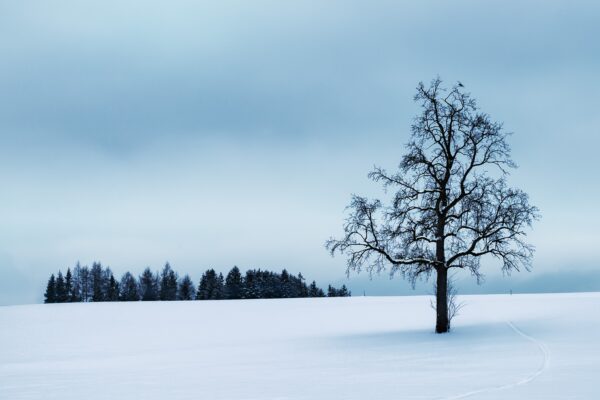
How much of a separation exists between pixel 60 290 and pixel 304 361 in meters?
129

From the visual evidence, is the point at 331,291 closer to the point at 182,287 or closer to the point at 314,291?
the point at 314,291

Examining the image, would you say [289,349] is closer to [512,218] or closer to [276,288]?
[512,218]

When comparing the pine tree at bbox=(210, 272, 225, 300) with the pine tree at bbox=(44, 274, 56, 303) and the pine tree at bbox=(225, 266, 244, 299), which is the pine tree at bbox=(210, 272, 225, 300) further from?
the pine tree at bbox=(44, 274, 56, 303)

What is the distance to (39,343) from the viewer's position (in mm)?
36750

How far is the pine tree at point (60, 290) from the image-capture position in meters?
136

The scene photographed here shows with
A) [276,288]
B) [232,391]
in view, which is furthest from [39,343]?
[276,288]

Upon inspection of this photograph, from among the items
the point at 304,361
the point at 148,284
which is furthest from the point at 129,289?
the point at 304,361

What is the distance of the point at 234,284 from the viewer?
127m

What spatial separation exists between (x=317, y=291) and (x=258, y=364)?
119 m

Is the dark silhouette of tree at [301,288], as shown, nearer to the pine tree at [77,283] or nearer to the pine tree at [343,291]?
the pine tree at [343,291]

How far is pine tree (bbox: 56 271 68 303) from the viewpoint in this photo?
447ft

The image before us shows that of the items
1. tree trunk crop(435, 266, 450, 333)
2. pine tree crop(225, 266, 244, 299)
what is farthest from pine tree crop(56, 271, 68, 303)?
tree trunk crop(435, 266, 450, 333)

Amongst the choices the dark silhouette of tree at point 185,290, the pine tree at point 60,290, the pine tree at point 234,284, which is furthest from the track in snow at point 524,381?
the pine tree at point 60,290

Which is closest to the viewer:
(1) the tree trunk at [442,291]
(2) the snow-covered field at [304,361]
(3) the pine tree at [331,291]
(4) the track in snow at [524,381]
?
(4) the track in snow at [524,381]
